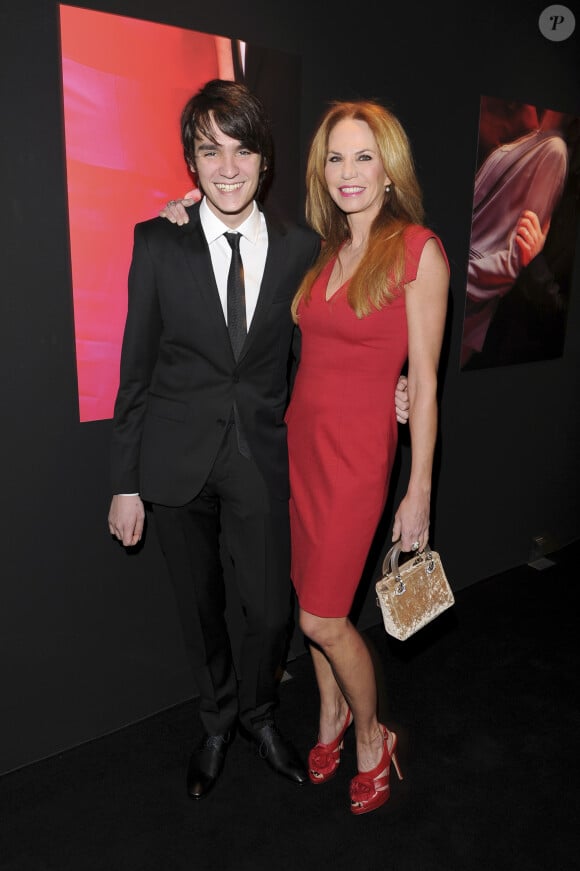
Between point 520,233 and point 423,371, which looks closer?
point 423,371

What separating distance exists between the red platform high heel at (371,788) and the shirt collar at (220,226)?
65.2 inches

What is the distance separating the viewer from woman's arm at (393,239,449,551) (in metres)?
1.95

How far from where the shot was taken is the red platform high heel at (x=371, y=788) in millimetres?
2268

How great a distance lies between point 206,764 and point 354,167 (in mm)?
1889

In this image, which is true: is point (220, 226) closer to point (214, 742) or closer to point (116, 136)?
point (116, 136)

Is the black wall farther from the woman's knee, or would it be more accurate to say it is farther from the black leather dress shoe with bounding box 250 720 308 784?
the woman's knee

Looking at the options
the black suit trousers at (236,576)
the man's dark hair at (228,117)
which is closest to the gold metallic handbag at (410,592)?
the black suit trousers at (236,576)

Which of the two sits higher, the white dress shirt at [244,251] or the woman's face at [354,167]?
the woman's face at [354,167]

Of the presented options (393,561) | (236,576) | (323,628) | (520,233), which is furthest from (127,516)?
(520,233)

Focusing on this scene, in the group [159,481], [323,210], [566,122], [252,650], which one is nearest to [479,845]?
[252,650]

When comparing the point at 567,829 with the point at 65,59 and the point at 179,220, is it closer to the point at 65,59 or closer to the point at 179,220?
the point at 179,220

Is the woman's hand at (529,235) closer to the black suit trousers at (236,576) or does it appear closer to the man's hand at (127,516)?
the black suit trousers at (236,576)

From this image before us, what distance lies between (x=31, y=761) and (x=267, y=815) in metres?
0.83

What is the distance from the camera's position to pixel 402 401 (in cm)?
217
